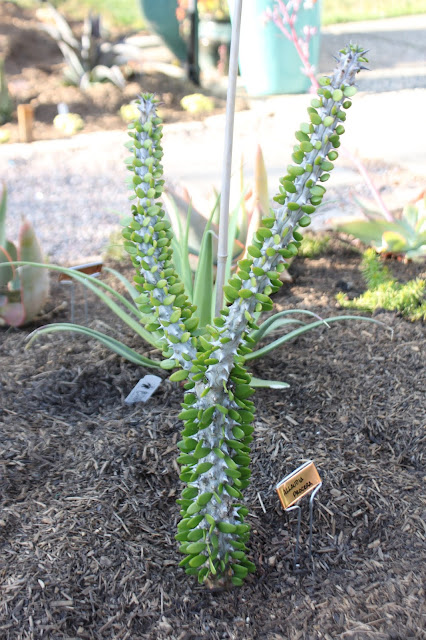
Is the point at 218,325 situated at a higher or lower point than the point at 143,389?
higher

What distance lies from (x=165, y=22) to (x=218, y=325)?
269 inches

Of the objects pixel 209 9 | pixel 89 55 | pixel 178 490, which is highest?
pixel 209 9

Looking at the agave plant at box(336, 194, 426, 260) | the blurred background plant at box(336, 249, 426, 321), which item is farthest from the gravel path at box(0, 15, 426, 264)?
the blurred background plant at box(336, 249, 426, 321)

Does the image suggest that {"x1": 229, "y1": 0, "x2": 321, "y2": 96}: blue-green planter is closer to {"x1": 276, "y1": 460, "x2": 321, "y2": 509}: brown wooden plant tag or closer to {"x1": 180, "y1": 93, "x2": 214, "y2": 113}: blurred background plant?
{"x1": 180, "y1": 93, "x2": 214, "y2": 113}: blurred background plant

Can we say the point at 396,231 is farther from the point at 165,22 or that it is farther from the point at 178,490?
the point at 165,22

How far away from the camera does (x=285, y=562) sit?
1588 mm

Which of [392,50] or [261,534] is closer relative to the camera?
[261,534]

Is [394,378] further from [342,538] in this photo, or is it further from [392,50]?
[392,50]

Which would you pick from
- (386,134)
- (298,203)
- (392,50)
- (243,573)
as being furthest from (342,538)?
(392,50)

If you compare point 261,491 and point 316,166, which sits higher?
point 316,166

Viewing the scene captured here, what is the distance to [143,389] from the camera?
215 cm

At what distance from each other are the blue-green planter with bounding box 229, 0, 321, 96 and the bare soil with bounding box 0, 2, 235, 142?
0.46 metres

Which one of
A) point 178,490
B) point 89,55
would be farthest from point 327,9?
point 178,490

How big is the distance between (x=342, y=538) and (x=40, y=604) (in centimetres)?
78
